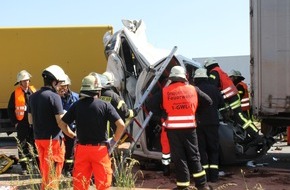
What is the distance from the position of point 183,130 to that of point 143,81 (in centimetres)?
167

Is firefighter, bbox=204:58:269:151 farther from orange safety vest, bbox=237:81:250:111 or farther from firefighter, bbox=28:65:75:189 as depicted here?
firefighter, bbox=28:65:75:189

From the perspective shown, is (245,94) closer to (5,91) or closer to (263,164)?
(263,164)

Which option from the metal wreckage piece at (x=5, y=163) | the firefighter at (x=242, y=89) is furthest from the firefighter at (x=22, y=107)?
the firefighter at (x=242, y=89)

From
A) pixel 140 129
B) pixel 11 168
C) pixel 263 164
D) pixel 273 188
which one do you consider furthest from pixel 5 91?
pixel 273 188

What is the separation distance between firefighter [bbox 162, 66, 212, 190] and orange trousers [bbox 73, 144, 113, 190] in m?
1.23

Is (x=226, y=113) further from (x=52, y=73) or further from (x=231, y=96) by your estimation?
(x=52, y=73)

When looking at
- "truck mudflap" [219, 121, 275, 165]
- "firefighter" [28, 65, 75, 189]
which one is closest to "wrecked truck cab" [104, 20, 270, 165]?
"truck mudflap" [219, 121, 275, 165]

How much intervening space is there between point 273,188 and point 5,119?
8.43 m

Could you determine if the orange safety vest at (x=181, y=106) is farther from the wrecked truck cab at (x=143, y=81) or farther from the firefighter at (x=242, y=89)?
the firefighter at (x=242, y=89)

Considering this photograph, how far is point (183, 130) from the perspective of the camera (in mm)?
5781

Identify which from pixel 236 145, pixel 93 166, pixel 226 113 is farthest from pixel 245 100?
pixel 93 166

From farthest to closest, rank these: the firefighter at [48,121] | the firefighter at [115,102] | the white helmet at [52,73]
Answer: the firefighter at [115,102], the white helmet at [52,73], the firefighter at [48,121]

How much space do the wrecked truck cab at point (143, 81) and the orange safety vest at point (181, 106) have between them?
1.01 metres

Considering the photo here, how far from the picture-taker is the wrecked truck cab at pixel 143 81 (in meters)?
7.22
